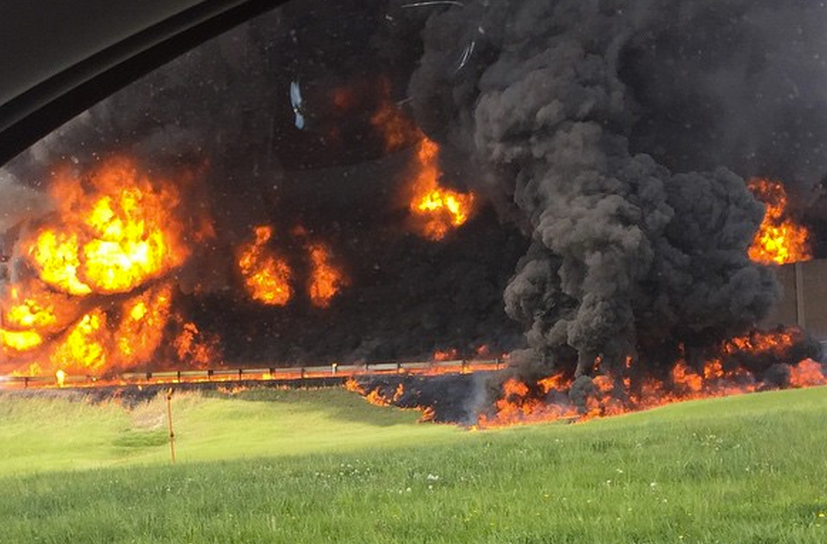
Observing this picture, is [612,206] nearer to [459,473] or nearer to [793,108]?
[793,108]

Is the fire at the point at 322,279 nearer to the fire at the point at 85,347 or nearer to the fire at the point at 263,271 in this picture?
the fire at the point at 263,271

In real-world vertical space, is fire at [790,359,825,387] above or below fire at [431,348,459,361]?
below

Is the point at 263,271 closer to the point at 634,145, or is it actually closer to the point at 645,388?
the point at 645,388

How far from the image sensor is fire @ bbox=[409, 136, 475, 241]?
504 centimetres

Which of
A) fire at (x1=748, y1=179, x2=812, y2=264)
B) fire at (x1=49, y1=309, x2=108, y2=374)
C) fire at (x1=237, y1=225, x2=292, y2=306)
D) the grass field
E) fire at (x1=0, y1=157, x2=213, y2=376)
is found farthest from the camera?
fire at (x1=748, y1=179, x2=812, y2=264)

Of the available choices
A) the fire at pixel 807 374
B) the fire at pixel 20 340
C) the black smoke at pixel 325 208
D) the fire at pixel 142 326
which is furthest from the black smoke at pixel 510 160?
the fire at pixel 20 340

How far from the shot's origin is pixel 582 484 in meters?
3.67

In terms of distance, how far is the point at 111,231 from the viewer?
18.0 ft

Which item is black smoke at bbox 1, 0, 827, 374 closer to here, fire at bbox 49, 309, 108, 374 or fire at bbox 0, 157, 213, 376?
fire at bbox 0, 157, 213, 376

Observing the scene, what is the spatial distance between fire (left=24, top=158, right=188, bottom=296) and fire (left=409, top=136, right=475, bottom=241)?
51.9 inches

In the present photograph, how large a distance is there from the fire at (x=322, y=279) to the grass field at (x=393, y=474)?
595 millimetres

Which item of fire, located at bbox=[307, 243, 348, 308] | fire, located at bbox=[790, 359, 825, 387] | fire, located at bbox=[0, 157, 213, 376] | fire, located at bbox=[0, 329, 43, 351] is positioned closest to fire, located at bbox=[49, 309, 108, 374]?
fire, located at bbox=[0, 157, 213, 376]

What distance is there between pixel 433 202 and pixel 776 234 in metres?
2.20

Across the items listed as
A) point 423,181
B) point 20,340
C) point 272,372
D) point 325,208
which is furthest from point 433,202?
point 20,340
